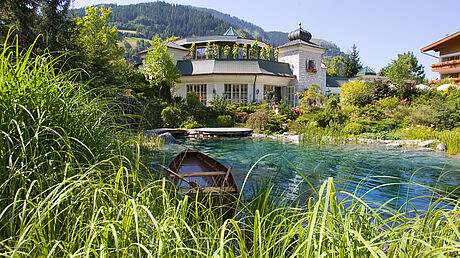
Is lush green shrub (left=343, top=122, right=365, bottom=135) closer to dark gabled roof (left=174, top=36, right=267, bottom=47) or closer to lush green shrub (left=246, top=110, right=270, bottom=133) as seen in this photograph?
lush green shrub (left=246, top=110, right=270, bottom=133)

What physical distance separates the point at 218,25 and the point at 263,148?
123178 millimetres

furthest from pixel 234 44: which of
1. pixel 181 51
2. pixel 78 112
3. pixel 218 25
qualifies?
pixel 218 25

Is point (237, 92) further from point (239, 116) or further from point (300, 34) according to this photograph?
point (300, 34)

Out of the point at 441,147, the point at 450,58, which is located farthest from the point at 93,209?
the point at 450,58

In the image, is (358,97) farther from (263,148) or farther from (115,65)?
(115,65)

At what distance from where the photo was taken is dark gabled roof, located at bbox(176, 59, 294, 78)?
2206 cm

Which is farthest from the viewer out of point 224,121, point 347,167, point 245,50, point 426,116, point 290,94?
point 290,94

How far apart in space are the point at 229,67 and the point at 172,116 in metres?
7.91

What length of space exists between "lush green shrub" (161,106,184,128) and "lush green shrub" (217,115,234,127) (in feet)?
7.43

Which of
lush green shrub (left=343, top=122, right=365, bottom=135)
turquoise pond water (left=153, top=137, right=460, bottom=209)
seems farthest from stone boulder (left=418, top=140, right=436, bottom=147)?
lush green shrub (left=343, top=122, right=365, bottom=135)

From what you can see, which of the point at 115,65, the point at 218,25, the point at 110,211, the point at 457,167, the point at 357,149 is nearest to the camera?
the point at 110,211

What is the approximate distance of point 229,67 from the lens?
22.4 meters

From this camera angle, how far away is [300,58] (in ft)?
79.4

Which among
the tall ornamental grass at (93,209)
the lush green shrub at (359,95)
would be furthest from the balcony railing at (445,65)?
the tall ornamental grass at (93,209)
